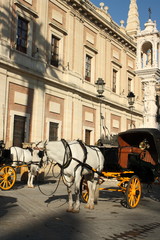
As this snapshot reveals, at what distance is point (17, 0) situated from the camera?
1717 cm

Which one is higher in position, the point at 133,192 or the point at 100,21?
the point at 100,21

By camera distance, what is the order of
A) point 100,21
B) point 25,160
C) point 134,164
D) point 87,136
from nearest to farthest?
1. point 134,164
2. point 25,160
3. point 87,136
4. point 100,21

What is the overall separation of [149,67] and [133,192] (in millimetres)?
7900

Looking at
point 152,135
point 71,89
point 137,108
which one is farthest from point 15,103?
point 137,108

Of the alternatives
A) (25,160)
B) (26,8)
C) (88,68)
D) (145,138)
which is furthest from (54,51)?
(145,138)

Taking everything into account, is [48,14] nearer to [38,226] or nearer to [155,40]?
[155,40]

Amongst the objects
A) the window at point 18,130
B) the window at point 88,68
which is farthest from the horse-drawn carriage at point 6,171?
the window at point 88,68

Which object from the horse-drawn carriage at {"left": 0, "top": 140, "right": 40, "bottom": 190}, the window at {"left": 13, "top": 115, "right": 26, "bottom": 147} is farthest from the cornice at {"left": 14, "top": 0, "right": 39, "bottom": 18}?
the horse-drawn carriage at {"left": 0, "top": 140, "right": 40, "bottom": 190}

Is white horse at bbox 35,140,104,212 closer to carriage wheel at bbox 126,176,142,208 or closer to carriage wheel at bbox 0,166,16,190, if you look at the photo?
carriage wheel at bbox 126,176,142,208

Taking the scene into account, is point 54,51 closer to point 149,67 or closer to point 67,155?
point 149,67

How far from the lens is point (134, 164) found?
313 inches

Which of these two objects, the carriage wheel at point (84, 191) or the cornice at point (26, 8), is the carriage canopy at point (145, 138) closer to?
the carriage wheel at point (84, 191)

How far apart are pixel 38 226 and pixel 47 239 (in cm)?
81

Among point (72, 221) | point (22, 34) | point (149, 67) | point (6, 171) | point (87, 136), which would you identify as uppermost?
point (22, 34)
